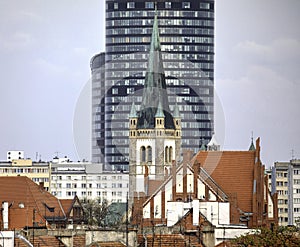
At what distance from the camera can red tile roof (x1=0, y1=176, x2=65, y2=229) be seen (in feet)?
315

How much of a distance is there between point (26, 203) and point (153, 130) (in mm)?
73868

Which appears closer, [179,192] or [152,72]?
[179,192]

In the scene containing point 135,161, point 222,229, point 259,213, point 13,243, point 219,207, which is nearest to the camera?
point 13,243

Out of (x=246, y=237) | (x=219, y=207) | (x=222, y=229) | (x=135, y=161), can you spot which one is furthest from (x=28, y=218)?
(x=135, y=161)

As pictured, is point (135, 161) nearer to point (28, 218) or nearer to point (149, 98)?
point (149, 98)

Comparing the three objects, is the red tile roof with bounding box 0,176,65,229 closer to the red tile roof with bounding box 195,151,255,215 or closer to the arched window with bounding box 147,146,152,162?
the red tile roof with bounding box 195,151,255,215

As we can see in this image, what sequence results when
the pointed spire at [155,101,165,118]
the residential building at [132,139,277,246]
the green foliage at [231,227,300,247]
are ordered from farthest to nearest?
the pointed spire at [155,101,165,118], the residential building at [132,139,277,246], the green foliage at [231,227,300,247]

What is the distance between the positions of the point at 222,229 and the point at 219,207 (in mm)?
18011

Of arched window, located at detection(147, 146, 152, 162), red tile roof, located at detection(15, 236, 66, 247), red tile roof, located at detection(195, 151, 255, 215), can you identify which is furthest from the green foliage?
arched window, located at detection(147, 146, 152, 162)

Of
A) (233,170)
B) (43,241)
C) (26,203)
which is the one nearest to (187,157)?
(233,170)

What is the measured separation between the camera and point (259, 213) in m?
103

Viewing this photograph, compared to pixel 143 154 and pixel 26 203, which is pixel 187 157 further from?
pixel 143 154

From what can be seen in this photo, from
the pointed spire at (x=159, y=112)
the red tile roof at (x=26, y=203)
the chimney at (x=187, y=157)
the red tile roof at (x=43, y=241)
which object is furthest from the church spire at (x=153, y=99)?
the red tile roof at (x=43, y=241)

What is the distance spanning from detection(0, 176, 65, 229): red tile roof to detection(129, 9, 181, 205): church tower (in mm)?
53263
